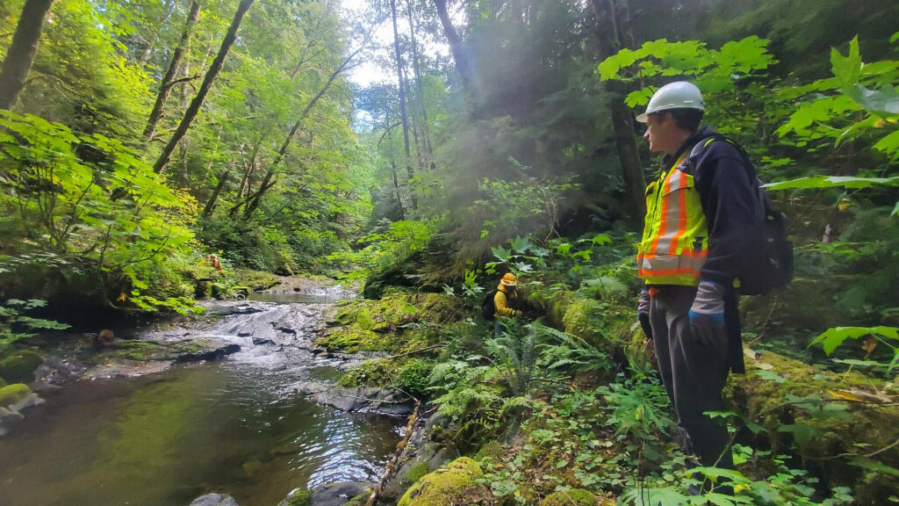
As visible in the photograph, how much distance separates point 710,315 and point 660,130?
3.56ft

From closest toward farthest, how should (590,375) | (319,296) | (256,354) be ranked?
(590,375), (256,354), (319,296)

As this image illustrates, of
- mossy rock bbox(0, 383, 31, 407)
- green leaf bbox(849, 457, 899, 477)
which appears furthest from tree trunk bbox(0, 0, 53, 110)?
green leaf bbox(849, 457, 899, 477)

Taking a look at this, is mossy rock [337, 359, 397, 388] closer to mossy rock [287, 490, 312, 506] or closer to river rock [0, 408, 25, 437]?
mossy rock [287, 490, 312, 506]

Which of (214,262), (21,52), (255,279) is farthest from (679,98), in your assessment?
(255,279)

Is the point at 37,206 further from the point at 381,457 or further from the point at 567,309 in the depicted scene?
the point at 567,309

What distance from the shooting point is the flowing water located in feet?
10.6

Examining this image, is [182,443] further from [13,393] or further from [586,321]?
[586,321]

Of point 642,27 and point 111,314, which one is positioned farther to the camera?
point 111,314

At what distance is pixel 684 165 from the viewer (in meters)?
1.79

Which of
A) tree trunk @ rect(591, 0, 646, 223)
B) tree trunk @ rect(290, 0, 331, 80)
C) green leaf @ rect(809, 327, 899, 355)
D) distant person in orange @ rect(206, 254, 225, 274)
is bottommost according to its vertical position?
distant person in orange @ rect(206, 254, 225, 274)

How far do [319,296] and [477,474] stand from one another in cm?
1479

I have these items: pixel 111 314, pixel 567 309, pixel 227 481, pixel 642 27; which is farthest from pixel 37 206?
pixel 642 27

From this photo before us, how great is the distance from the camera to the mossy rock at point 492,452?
2491mm

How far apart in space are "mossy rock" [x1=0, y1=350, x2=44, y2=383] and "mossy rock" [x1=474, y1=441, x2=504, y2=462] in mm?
6801
